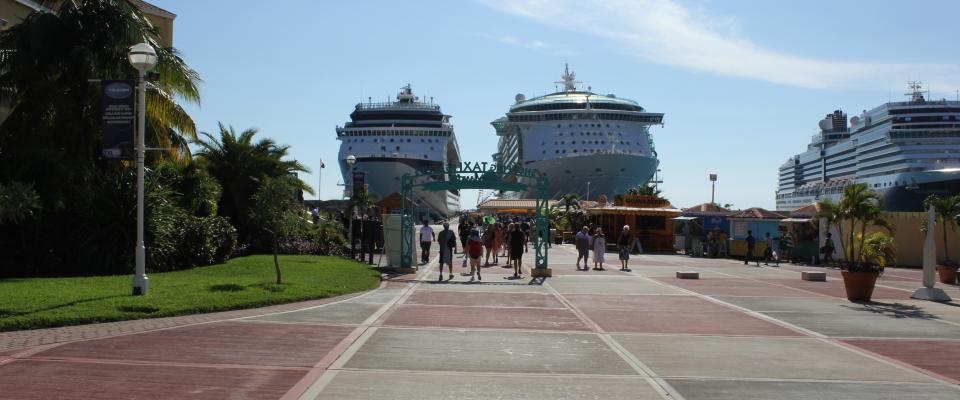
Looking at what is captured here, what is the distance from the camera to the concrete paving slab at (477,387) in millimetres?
6430

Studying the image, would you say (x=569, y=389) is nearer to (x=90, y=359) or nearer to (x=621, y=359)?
(x=621, y=359)

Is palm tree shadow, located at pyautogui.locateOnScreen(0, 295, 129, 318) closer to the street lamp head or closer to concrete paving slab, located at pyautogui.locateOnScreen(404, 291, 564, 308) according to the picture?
the street lamp head

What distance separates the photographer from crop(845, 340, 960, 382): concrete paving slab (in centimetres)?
806

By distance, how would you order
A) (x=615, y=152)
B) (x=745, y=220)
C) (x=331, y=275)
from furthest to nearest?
(x=615, y=152) < (x=745, y=220) < (x=331, y=275)

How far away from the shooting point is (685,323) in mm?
11312

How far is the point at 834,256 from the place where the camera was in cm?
2903

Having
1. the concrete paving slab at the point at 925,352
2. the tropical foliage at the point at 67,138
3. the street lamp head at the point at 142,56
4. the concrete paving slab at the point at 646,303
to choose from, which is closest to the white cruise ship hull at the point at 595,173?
the concrete paving slab at the point at 646,303

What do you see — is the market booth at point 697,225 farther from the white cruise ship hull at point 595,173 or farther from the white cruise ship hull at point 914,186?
the white cruise ship hull at point 914,186

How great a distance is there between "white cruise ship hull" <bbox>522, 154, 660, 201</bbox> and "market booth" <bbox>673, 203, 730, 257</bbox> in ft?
108

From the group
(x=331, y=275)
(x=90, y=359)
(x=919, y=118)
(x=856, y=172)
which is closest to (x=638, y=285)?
(x=331, y=275)

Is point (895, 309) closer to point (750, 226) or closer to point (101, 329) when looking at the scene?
point (101, 329)

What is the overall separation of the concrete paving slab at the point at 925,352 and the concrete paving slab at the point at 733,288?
6112 mm

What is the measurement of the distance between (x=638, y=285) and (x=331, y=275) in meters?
6.75

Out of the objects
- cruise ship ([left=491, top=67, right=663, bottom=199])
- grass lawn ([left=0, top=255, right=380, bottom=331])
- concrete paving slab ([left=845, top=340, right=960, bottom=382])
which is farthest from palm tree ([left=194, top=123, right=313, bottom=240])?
cruise ship ([left=491, top=67, right=663, bottom=199])
